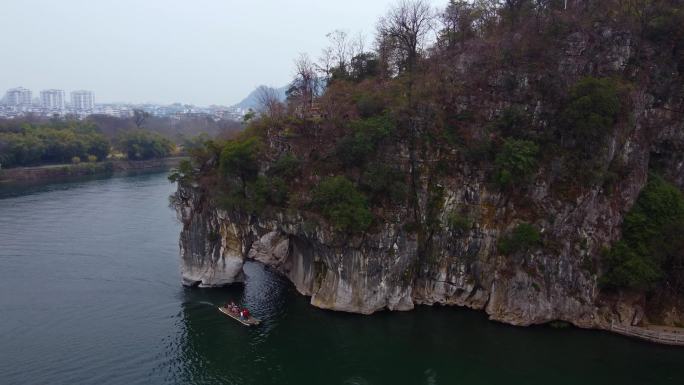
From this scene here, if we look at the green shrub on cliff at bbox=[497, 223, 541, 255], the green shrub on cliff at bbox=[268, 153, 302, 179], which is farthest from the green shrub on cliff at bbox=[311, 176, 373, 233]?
the green shrub on cliff at bbox=[497, 223, 541, 255]

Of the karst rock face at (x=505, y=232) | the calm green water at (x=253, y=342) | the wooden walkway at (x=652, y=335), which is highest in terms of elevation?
the karst rock face at (x=505, y=232)

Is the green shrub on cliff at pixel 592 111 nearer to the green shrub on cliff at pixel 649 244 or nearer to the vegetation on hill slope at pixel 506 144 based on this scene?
the vegetation on hill slope at pixel 506 144

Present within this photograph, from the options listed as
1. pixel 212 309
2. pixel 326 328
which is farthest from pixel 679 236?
pixel 212 309

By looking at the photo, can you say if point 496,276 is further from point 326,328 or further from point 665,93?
point 665,93

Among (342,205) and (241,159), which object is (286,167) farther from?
(342,205)

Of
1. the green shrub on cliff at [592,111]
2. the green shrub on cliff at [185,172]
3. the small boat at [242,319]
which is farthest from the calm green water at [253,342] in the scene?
the green shrub on cliff at [592,111]

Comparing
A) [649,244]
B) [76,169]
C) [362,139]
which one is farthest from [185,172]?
[76,169]
